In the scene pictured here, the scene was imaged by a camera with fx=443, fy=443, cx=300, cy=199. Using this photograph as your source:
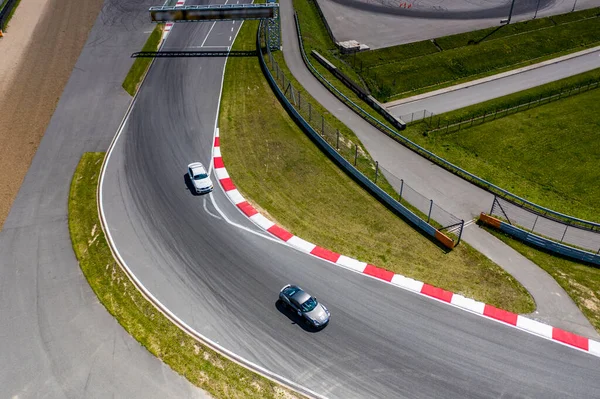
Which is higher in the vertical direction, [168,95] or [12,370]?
[168,95]

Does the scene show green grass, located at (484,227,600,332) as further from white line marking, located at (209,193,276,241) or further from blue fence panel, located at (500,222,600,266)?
white line marking, located at (209,193,276,241)

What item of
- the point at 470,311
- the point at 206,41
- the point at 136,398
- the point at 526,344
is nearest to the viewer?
the point at 136,398

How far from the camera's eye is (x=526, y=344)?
24.8 m

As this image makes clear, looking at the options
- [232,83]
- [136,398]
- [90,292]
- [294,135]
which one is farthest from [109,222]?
[232,83]

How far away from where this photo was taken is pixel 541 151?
140 ft

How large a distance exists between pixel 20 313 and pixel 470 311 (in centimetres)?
2766

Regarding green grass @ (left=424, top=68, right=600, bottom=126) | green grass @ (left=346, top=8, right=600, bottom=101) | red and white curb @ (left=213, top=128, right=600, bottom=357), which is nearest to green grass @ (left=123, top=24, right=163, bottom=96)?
red and white curb @ (left=213, top=128, right=600, bottom=357)

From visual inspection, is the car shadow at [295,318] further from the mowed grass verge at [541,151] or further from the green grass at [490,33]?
the green grass at [490,33]

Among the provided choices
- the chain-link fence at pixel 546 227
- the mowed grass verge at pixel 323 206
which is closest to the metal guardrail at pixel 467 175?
the chain-link fence at pixel 546 227

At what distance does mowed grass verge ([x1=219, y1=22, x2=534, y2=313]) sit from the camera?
2891 cm

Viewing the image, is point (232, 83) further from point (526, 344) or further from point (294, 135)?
point (526, 344)

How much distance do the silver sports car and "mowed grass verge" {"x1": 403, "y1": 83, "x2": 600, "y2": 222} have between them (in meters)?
21.1

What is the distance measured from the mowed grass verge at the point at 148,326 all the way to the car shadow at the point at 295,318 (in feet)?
12.6

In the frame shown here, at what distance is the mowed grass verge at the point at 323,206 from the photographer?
2891 centimetres
